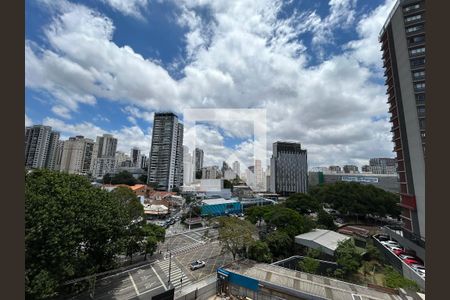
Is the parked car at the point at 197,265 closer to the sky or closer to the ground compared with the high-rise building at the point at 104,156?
closer to the ground

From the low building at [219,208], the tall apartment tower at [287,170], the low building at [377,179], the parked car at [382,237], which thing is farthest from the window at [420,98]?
the tall apartment tower at [287,170]

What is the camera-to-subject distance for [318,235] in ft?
42.8

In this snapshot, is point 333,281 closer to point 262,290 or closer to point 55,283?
point 262,290

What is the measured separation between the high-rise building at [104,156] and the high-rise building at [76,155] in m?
1.45

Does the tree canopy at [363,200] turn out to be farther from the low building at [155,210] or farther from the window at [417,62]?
the low building at [155,210]

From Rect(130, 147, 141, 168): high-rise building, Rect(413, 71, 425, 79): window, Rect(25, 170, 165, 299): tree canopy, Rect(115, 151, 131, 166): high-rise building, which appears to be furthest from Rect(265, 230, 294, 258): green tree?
Rect(130, 147, 141, 168): high-rise building

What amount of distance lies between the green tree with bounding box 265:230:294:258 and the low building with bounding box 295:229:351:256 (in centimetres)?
90

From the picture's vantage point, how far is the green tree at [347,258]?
962 cm

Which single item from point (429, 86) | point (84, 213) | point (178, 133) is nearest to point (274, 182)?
point (178, 133)

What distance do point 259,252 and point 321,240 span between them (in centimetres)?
432

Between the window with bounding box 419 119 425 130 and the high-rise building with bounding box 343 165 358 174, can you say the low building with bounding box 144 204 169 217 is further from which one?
the high-rise building with bounding box 343 165 358 174

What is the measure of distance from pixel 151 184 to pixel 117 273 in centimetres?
2900

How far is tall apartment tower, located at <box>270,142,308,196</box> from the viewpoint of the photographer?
44719mm

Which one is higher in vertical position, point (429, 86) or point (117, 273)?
point (429, 86)
